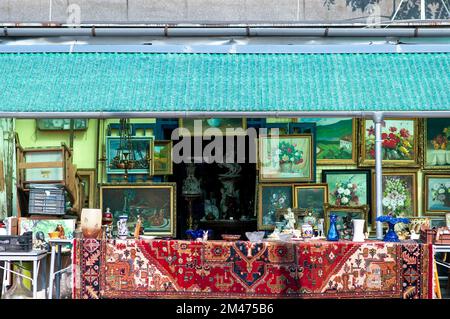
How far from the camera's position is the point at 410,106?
10.8 meters

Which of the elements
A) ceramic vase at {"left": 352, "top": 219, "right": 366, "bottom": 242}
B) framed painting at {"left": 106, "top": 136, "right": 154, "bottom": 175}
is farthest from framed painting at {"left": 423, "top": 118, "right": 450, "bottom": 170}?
framed painting at {"left": 106, "top": 136, "right": 154, "bottom": 175}

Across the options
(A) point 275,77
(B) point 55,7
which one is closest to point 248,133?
(A) point 275,77

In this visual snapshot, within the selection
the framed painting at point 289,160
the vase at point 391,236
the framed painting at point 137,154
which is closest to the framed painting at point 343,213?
the framed painting at point 289,160

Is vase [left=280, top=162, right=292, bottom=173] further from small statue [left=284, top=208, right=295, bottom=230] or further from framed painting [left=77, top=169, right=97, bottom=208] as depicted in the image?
framed painting [left=77, top=169, right=97, bottom=208]

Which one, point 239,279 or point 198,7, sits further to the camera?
point 198,7

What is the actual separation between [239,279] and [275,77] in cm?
300

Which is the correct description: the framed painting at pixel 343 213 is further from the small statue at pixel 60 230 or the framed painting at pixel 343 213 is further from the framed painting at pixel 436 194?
the small statue at pixel 60 230

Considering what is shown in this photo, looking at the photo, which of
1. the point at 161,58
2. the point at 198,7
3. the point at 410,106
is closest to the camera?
the point at 410,106

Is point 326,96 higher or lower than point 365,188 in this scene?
higher

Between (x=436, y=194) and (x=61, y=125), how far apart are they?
16.3 feet

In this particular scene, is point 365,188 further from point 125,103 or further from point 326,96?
point 125,103

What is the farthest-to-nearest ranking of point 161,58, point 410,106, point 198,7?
point 198,7 → point 161,58 → point 410,106

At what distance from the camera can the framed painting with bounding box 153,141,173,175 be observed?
12.5 m

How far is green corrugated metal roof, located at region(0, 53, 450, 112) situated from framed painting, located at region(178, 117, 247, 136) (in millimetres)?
1059
